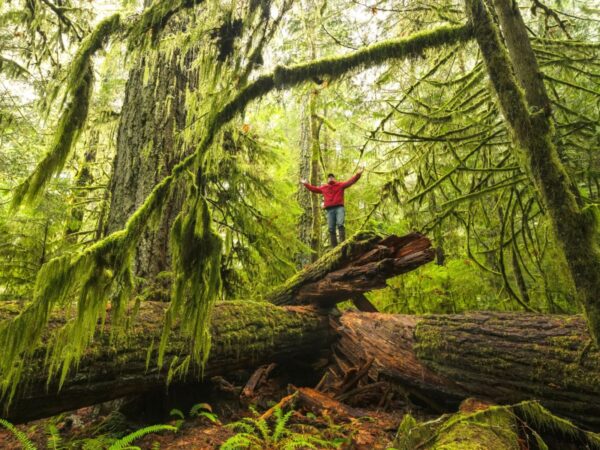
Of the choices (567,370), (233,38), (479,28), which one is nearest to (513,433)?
(567,370)

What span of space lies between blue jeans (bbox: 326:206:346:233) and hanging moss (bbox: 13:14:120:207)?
7.22 m

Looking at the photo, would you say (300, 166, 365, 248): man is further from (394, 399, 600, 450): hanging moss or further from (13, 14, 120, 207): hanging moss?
(13, 14, 120, 207): hanging moss

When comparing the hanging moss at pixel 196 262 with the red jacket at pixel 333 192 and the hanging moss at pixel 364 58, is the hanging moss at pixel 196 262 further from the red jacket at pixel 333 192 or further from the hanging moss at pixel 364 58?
the red jacket at pixel 333 192

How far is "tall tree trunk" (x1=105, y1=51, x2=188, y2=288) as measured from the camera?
15.5 ft

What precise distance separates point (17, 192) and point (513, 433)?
4166mm

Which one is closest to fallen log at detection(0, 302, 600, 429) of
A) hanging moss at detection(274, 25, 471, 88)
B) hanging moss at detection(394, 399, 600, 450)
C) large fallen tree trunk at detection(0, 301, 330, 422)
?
large fallen tree trunk at detection(0, 301, 330, 422)

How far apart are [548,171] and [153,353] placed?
3866 millimetres

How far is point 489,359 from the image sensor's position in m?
4.05

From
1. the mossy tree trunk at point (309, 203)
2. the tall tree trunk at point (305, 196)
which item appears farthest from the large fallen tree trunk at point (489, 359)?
the tall tree trunk at point (305, 196)

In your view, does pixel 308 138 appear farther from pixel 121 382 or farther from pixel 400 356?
pixel 121 382

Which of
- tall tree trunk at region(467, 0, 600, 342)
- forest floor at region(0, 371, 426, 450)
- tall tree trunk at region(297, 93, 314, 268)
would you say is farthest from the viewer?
tall tree trunk at region(297, 93, 314, 268)

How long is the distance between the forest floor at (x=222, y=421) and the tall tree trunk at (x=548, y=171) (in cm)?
224

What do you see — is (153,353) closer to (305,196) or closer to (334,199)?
(334,199)

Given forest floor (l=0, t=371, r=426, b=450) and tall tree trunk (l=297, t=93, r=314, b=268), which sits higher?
tall tree trunk (l=297, t=93, r=314, b=268)
